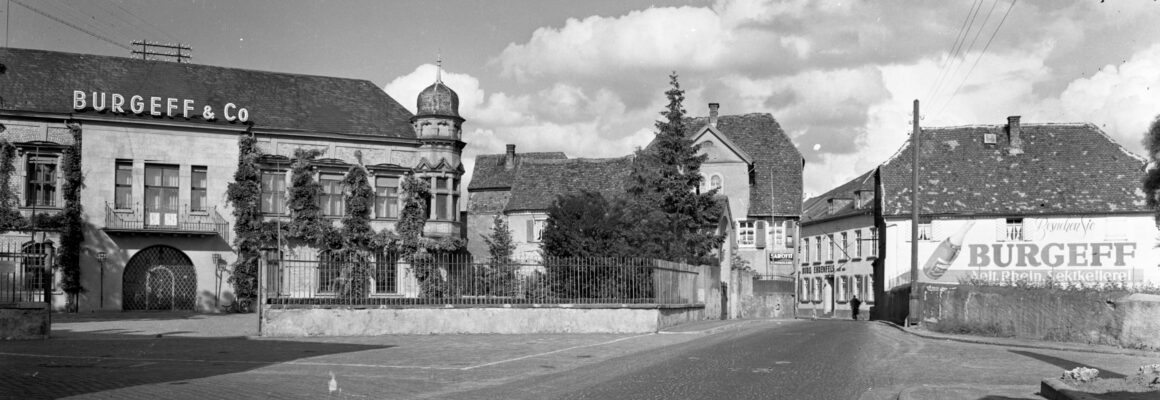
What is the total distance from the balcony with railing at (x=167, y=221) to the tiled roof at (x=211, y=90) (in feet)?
11.7

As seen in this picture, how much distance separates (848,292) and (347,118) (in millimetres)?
30699

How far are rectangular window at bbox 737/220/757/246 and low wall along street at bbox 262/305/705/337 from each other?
3982 cm

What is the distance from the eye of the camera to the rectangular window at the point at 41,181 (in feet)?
130

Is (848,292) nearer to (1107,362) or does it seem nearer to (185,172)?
(185,172)

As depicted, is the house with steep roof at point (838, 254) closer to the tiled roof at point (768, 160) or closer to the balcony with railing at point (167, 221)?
the tiled roof at point (768, 160)

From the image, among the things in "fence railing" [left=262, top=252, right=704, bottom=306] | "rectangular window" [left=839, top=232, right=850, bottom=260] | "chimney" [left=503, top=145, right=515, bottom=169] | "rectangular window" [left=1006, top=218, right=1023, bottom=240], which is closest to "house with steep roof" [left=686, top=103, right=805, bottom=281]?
"rectangular window" [left=839, top=232, right=850, bottom=260]

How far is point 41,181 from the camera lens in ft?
131

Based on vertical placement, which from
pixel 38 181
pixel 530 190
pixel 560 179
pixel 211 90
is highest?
pixel 211 90

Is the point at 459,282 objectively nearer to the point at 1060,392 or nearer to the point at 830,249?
the point at 1060,392

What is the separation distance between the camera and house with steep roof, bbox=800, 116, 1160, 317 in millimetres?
52031

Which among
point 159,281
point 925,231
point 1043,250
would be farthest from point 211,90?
point 1043,250

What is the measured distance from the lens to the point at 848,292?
60.9 m

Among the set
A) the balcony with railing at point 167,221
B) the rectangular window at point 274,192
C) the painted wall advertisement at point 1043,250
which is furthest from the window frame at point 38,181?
the painted wall advertisement at point 1043,250

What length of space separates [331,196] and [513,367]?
2904 cm
